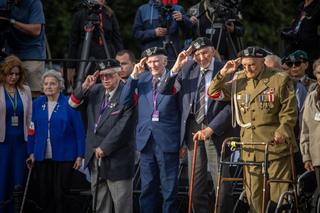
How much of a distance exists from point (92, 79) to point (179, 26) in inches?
70.3

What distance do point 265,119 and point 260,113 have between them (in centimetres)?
8

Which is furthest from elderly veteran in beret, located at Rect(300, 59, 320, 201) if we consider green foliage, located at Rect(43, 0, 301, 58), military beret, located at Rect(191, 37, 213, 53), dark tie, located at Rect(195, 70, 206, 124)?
green foliage, located at Rect(43, 0, 301, 58)

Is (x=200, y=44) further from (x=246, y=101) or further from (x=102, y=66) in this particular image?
(x=102, y=66)

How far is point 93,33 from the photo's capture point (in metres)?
14.9

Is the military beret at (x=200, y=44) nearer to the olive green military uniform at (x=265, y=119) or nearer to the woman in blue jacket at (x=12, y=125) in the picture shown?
the olive green military uniform at (x=265, y=119)

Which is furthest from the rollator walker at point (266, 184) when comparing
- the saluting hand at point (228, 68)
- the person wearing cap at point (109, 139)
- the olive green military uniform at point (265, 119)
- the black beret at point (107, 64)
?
the black beret at point (107, 64)

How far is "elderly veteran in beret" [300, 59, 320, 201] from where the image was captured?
1212 centimetres

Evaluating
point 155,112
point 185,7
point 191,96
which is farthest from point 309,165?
point 185,7

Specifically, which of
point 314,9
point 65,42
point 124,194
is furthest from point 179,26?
point 65,42

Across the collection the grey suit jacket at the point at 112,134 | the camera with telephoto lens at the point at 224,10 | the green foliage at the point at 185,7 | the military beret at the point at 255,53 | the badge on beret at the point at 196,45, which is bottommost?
the grey suit jacket at the point at 112,134

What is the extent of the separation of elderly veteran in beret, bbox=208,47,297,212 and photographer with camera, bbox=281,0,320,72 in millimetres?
2565

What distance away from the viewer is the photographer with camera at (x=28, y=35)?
1440 cm

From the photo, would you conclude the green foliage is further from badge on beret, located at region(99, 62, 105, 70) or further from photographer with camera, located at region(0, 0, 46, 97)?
badge on beret, located at region(99, 62, 105, 70)

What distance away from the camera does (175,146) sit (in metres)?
12.9
